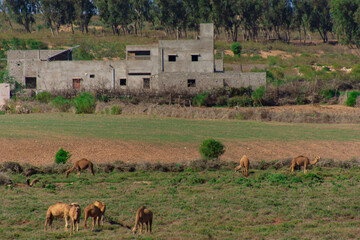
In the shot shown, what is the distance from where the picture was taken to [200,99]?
1499 inches

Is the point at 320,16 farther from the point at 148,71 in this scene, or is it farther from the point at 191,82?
the point at 148,71

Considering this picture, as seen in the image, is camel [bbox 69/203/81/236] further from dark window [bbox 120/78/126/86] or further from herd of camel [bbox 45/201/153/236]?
dark window [bbox 120/78/126/86]

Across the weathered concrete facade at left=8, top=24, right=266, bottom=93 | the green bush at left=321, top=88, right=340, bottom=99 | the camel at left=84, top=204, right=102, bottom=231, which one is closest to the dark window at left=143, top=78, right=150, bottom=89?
the weathered concrete facade at left=8, top=24, right=266, bottom=93

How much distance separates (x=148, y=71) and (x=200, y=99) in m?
6.90

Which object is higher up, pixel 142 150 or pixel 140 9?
pixel 140 9

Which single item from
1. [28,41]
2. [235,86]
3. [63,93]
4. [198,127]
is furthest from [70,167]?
[28,41]

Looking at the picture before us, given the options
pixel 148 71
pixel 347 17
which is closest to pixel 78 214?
pixel 148 71

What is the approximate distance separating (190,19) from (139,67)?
3184cm

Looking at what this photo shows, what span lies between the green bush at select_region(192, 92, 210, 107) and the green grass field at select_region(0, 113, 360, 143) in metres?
10.7

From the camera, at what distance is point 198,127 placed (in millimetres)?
23719

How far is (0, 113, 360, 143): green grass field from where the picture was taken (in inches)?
794

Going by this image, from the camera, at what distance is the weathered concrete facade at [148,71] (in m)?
41.2

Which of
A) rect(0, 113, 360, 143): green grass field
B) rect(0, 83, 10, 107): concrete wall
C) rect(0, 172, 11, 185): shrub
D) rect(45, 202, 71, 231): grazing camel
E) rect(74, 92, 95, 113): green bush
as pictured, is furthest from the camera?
rect(0, 83, 10, 107): concrete wall

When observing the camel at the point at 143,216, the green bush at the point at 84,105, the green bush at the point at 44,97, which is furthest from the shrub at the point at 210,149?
the green bush at the point at 44,97
